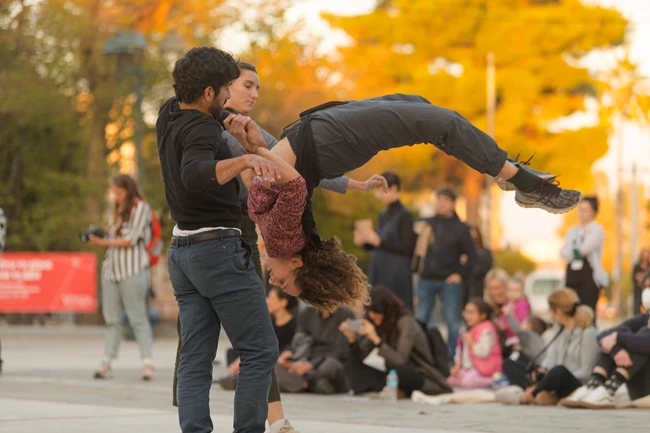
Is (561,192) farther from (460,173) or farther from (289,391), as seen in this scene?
(460,173)

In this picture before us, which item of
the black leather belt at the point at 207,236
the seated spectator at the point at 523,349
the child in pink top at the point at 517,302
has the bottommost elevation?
the seated spectator at the point at 523,349

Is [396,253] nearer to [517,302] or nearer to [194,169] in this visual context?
[517,302]

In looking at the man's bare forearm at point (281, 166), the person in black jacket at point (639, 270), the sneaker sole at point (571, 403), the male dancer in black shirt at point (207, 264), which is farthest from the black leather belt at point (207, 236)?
the person in black jacket at point (639, 270)

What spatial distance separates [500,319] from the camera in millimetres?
12031

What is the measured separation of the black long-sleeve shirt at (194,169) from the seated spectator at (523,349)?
5073 millimetres

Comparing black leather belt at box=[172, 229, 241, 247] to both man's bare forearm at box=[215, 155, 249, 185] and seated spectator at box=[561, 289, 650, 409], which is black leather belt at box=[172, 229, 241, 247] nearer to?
man's bare forearm at box=[215, 155, 249, 185]

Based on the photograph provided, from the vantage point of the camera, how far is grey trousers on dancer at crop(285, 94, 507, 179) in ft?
18.8

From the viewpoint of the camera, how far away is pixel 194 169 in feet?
17.4

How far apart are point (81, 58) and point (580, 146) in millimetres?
21783

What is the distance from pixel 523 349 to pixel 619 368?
237 cm

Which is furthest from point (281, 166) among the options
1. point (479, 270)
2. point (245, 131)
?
point (479, 270)

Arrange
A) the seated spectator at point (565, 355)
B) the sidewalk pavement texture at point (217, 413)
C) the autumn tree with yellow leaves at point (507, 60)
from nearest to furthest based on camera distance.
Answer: the sidewalk pavement texture at point (217, 413), the seated spectator at point (565, 355), the autumn tree with yellow leaves at point (507, 60)

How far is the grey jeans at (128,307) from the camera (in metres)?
11.7

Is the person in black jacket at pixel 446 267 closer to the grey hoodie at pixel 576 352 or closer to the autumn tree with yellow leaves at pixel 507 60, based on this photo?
the grey hoodie at pixel 576 352
